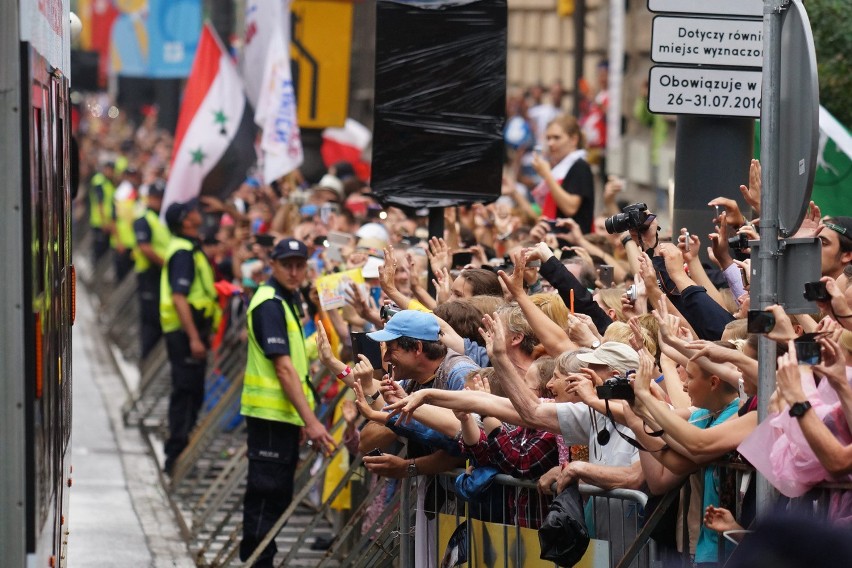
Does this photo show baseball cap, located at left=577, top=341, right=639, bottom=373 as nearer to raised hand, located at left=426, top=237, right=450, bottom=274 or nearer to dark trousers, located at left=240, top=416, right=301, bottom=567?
raised hand, located at left=426, top=237, right=450, bottom=274

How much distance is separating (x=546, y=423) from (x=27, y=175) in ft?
8.45

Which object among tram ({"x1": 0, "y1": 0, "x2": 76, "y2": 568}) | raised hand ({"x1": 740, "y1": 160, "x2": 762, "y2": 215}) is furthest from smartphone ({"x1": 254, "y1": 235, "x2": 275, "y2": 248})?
tram ({"x1": 0, "y1": 0, "x2": 76, "y2": 568})

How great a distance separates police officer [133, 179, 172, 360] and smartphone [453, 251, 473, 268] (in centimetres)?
861

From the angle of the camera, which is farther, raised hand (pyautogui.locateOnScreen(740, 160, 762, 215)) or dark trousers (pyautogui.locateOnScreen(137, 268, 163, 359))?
dark trousers (pyautogui.locateOnScreen(137, 268, 163, 359))

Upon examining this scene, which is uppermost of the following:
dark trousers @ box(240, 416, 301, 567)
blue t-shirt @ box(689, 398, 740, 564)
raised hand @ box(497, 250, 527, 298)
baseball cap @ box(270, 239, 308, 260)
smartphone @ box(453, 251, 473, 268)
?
raised hand @ box(497, 250, 527, 298)

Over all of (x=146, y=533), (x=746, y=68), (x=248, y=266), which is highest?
(x=746, y=68)

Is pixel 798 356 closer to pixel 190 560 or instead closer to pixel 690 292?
pixel 690 292

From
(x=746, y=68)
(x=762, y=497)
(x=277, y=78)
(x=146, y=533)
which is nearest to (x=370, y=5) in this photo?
(x=277, y=78)

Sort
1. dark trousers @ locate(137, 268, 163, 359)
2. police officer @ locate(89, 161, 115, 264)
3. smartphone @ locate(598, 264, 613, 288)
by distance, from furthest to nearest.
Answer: police officer @ locate(89, 161, 115, 264) → dark trousers @ locate(137, 268, 163, 359) → smartphone @ locate(598, 264, 613, 288)

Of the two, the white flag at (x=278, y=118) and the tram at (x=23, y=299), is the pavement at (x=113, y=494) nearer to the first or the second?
the white flag at (x=278, y=118)

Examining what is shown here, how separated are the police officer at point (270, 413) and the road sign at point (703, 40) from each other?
10.4 feet

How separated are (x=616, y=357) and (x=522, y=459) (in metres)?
0.75

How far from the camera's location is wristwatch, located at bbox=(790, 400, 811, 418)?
197 inches

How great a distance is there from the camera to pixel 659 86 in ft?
26.2
